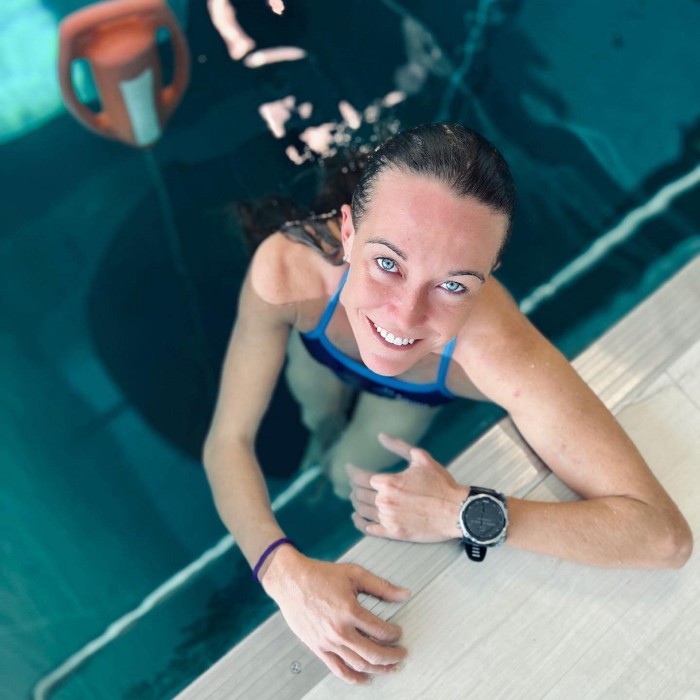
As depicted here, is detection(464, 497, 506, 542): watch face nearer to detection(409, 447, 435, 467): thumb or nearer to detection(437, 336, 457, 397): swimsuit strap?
detection(409, 447, 435, 467): thumb

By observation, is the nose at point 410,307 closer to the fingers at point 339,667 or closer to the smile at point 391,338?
the smile at point 391,338

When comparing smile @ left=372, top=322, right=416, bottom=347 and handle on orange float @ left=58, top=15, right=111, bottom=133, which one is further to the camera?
handle on orange float @ left=58, top=15, right=111, bottom=133

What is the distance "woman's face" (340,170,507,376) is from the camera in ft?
4.23

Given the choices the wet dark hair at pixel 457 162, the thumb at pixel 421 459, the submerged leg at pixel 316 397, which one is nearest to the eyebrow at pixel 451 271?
the wet dark hair at pixel 457 162

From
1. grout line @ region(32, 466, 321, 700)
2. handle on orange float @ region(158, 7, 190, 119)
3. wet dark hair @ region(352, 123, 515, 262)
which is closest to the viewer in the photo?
wet dark hair @ region(352, 123, 515, 262)

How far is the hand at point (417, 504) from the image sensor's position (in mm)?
1567

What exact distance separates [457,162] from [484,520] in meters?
0.73

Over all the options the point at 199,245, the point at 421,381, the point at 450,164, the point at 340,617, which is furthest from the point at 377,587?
the point at 199,245

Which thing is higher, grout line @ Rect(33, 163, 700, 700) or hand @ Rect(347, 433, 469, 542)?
hand @ Rect(347, 433, 469, 542)

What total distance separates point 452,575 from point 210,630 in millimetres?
890

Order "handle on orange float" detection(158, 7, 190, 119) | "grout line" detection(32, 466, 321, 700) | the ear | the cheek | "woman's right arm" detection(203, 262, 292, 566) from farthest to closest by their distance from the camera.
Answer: "handle on orange float" detection(158, 7, 190, 119) < "grout line" detection(32, 466, 321, 700) < "woman's right arm" detection(203, 262, 292, 566) < the ear < the cheek

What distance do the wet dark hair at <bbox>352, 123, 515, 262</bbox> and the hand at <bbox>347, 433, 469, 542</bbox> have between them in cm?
55

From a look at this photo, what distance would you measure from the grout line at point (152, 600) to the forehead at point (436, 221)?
1183 mm

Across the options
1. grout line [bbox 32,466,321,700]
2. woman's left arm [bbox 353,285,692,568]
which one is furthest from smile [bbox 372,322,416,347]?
grout line [bbox 32,466,321,700]
